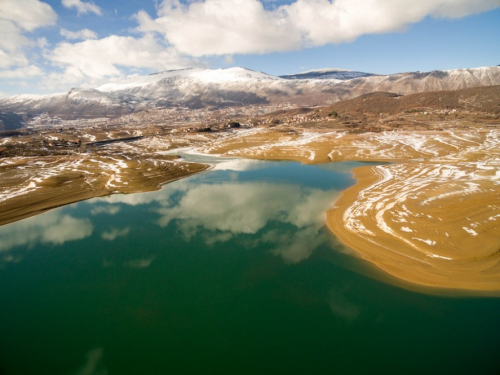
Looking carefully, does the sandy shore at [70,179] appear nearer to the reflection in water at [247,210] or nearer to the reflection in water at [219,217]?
the reflection in water at [219,217]

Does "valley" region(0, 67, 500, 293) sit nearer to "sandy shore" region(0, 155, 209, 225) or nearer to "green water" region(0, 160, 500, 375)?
"sandy shore" region(0, 155, 209, 225)

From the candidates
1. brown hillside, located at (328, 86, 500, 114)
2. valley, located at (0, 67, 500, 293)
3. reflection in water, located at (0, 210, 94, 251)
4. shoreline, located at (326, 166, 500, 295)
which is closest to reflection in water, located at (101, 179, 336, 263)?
valley, located at (0, 67, 500, 293)

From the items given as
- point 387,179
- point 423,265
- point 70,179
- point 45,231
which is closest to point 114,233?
point 45,231

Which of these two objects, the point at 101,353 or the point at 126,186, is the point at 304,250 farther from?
the point at 126,186

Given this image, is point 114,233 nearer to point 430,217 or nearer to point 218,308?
Answer: point 218,308

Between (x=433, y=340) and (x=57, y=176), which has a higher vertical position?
(x=57, y=176)

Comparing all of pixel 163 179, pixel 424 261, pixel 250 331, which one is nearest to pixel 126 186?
pixel 163 179
